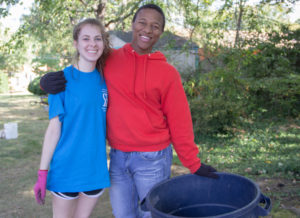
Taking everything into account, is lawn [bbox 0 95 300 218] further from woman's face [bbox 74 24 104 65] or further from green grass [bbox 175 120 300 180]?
woman's face [bbox 74 24 104 65]

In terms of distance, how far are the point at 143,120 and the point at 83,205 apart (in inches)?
28.1

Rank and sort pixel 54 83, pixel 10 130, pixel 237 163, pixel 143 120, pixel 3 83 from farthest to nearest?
1. pixel 3 83
2. pixel 10 130
3. pixel 237 163
4. pixel 143 120
5. pixel 54 83

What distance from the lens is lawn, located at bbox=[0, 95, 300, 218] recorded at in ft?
13.1

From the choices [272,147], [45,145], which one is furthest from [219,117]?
[45,145]

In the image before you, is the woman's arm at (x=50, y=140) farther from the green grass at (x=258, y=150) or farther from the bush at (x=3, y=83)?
the bush at (x=3, y=83)

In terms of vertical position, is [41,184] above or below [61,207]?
above

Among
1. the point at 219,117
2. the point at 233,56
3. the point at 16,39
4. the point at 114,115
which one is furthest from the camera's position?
the point at 16,39

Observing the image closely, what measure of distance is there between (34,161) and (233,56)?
170 inches

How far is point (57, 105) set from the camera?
201 cm

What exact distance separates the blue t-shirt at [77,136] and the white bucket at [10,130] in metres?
6.61

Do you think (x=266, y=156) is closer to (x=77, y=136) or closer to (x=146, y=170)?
(x=146, y=170)

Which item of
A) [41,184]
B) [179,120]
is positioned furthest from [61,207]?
[179,120]

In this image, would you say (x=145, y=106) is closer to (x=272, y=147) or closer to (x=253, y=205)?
(x=253, y=205)

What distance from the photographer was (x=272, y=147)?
6.18 m
